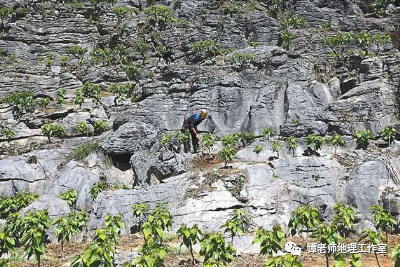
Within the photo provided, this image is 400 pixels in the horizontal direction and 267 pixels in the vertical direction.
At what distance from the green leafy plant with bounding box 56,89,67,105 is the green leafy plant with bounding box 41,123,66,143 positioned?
445 cm

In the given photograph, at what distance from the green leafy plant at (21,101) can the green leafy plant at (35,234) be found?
1671 cm

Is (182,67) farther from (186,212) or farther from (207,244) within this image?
(207,244)

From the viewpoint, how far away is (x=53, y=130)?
2031 centimetres

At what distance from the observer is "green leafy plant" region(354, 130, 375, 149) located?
1662cm

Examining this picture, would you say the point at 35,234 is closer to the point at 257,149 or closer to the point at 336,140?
the point at 257,149

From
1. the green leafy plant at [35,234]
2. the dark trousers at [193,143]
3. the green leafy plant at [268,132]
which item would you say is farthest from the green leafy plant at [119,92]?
the green leafy plant at [35,234]

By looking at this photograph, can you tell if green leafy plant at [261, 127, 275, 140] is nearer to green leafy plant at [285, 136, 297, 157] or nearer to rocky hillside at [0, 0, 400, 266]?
rocky hillside at [0, 0, 400, 266]

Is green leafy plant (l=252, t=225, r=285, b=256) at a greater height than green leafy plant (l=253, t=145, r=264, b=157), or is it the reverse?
green leafy plant (l=252, t=225, r=285, b=256)

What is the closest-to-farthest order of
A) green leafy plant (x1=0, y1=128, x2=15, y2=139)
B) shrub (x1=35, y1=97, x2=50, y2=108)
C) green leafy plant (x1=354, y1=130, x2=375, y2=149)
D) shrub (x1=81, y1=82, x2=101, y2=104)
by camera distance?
green leafy plant (x1=354, y1=130, x2=375, y2=149) < green leafy plant (x1=0, y1=128, x2=15, y2=139) < shrub (x1=35, y1=97, x2=50, y2=108) < shrub (x1=81, y1=82, x2=101, y2=104)

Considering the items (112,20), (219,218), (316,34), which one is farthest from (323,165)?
(112,20)

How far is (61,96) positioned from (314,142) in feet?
→ 64.4

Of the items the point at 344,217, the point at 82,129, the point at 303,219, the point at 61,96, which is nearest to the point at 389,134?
the point at 344,217

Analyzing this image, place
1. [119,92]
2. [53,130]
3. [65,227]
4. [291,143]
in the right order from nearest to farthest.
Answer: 1. [65,227]
2. [291,143]
3. [53,130]
4. [119,92]

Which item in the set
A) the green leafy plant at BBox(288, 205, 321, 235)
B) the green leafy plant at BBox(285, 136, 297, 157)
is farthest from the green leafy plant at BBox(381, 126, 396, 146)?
the green leafy plant at BBox(288, 205, 321, 235)
